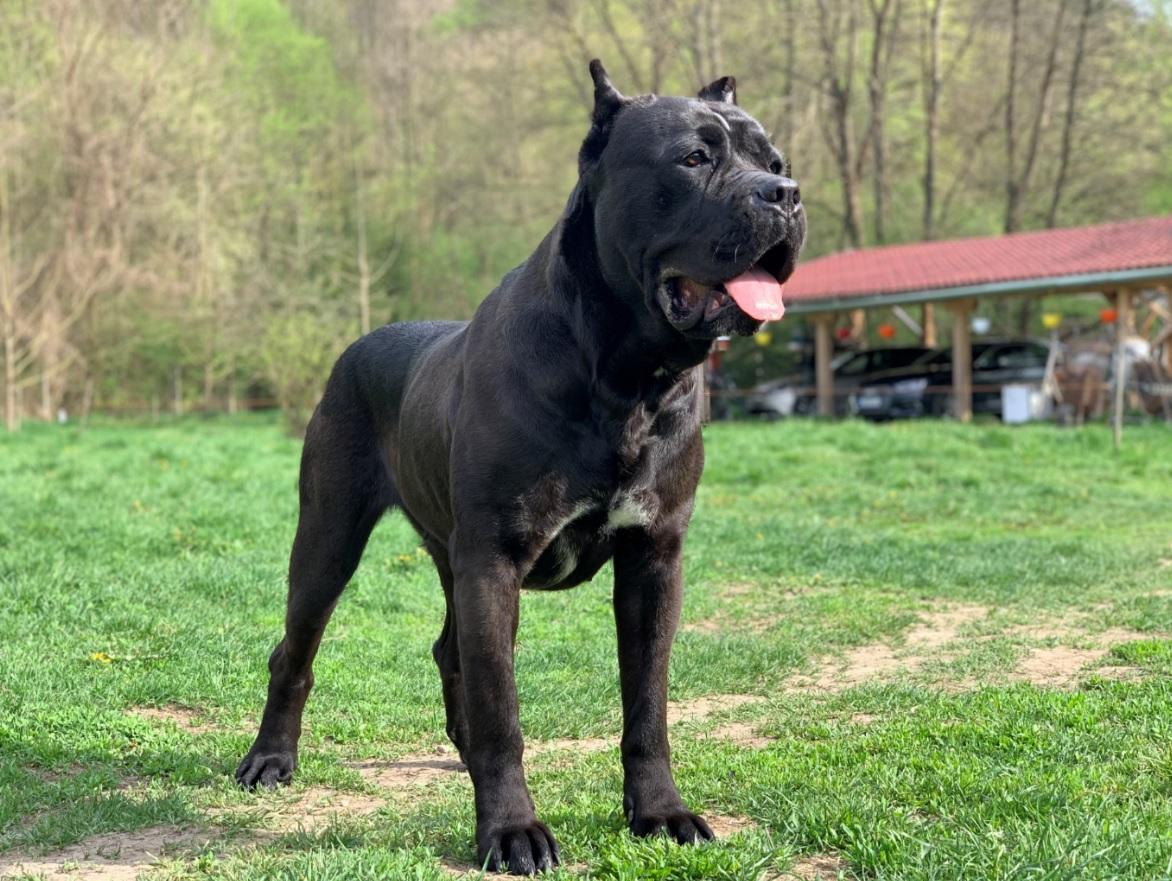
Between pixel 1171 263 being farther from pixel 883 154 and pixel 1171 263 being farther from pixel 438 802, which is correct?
pixel 438 802

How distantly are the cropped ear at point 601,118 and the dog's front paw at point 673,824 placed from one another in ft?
5.85

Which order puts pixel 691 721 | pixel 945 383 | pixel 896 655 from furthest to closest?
pixel 945 383 < pixel 896 655 < pixel 691 721

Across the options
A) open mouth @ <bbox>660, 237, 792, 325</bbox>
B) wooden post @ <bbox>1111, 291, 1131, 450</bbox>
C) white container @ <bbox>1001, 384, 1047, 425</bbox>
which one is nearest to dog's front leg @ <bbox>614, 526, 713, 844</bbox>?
open mouth @ <bbox>660, 237, 792, 325</bbox>

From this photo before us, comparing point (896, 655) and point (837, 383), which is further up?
point (896, 655)

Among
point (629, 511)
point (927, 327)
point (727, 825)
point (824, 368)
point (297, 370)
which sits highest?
point (629, 511)

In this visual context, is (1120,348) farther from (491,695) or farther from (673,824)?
(491,695)

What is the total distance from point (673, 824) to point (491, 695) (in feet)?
2.01

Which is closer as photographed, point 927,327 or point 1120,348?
point 1120,348

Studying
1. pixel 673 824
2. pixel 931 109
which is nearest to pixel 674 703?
pixel 673 824

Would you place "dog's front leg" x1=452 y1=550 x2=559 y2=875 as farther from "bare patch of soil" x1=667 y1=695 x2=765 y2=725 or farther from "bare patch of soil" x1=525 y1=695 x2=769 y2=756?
"bare patch of soil" x1=667 y1=695 x2=765 y2=725

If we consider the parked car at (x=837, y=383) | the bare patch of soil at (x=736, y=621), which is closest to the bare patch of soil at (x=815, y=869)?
the bare patch of soil at (x=736, y=621)

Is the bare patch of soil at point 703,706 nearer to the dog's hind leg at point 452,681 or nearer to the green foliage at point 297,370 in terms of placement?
the dog's hind leg at point 452,681

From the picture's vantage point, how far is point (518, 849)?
3256 mm

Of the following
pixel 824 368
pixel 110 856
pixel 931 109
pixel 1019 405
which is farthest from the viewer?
pixel 931 109
